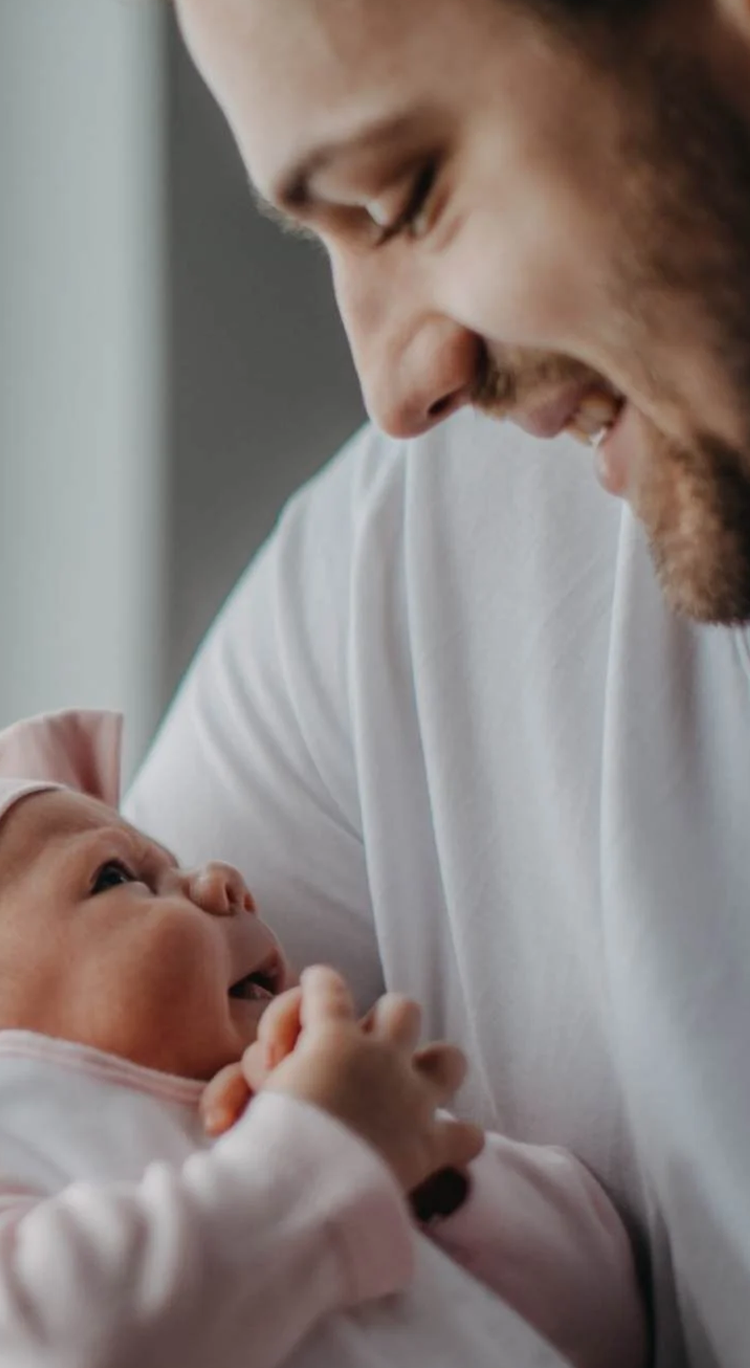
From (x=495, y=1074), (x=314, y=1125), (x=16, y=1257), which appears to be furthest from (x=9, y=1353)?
(x=495, y=1074)

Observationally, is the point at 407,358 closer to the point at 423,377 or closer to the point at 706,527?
the point at 423,377

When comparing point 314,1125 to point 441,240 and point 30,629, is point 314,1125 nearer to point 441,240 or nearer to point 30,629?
point 441,240

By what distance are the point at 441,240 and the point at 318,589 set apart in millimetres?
370

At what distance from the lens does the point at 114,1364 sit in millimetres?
694

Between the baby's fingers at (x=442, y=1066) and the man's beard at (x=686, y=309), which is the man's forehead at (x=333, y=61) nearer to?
the man's beard at (x=686, y=309)

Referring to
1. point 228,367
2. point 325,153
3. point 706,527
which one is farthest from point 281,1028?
point 228,367

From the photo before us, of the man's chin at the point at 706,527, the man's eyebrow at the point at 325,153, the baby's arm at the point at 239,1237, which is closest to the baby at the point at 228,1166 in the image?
the baby's arm at the point at 239,1237

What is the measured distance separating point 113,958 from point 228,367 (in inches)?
41.8

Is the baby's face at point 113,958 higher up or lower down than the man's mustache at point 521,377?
lower down

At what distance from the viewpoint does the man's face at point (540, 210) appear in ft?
2.46

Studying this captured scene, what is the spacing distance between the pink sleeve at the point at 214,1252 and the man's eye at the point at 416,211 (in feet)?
1.45

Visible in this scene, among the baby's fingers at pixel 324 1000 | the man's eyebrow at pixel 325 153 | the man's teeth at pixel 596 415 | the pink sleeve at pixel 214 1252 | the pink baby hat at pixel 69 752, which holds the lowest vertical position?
the pink sleeve at pixel 214 1252

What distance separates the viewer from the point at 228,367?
182cm

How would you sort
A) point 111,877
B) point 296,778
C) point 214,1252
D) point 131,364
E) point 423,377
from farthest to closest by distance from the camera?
1. point 131,364
2. point 296,778
3. point 111,877
4. point 423,377
5. point 214,1252
